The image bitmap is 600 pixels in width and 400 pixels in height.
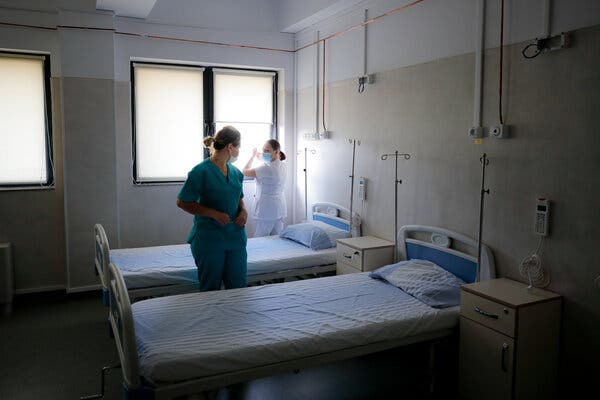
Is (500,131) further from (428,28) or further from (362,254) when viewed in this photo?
(362,254)

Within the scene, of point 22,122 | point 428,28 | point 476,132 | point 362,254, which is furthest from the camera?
point 22,122

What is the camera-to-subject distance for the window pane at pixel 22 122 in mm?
4762

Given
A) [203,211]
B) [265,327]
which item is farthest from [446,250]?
[203,211]

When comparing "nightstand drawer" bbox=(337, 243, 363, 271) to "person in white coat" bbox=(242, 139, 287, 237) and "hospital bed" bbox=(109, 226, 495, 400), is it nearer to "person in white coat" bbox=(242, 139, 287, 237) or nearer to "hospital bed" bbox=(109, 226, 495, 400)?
"hospital bed" bbox=(109, 226, 495, 400)

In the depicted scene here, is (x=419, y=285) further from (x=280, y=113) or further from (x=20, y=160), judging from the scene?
(x=20, y=160)

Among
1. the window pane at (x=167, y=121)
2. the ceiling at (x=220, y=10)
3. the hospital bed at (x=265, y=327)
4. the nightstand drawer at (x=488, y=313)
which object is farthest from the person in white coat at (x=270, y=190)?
the nightstand drawer at (x=488, y=313)

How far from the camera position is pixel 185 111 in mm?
5438

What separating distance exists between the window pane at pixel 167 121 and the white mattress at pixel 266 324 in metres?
2.68

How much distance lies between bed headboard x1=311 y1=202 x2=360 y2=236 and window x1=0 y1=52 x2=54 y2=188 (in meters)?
2.76

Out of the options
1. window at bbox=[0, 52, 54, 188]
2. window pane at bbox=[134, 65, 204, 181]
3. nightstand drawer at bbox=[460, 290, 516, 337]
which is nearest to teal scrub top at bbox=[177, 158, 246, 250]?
nightstand drawer at bbox=[460, 290, 516, 337]

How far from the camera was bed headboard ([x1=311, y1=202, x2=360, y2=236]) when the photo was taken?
4.46m

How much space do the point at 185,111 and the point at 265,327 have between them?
3499mm

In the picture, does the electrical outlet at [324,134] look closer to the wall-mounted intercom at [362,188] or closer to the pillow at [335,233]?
the wall-mounted intercom at [362,188]

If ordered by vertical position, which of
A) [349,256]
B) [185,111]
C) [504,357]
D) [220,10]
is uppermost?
[220,10]
